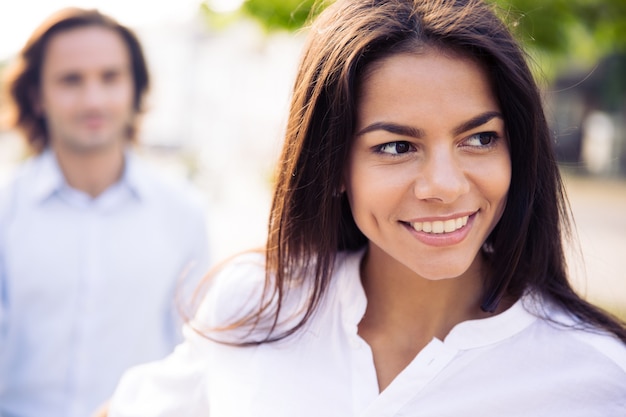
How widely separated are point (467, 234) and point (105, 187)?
7.08 feet

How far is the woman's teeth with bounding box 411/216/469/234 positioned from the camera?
1.69m

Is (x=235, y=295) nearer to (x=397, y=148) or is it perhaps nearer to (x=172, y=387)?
(x=172, y=387)

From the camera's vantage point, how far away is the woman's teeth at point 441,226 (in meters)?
1.69

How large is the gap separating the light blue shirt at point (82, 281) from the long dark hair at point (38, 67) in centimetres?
28

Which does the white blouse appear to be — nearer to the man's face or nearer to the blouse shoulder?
the blouse shoulder

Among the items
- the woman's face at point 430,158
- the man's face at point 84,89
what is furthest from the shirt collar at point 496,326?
the man's face at point 84,89

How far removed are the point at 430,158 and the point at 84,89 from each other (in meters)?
2.20

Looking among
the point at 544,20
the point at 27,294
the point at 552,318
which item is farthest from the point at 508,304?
the point at 544,20

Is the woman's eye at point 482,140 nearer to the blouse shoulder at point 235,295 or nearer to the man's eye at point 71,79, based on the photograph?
the blouse shoulder at point 235,295

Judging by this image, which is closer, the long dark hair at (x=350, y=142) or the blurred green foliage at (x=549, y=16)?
the long dark hair at (x=350, y=142)

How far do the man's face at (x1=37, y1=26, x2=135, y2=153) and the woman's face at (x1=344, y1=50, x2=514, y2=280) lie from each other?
77.3 inches

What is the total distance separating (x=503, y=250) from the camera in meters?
1.91

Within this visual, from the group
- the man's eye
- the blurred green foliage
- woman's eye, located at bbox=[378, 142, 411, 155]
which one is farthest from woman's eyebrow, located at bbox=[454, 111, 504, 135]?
the blurred green foliage

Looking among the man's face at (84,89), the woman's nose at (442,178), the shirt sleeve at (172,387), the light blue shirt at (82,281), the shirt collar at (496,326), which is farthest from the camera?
the man's face at (84,89)
